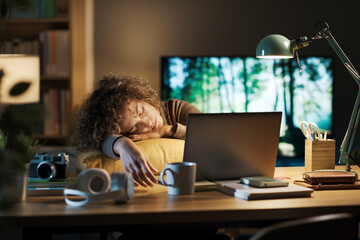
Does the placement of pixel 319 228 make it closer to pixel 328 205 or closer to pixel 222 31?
pixel 328 205

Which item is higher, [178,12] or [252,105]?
[178,12]

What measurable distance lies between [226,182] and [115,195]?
383mm

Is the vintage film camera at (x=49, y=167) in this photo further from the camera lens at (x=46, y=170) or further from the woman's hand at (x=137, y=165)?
the woman's hand at (x=137, y=165)

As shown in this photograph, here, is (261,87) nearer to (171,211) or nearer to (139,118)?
(139,118)

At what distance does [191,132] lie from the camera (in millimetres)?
1344

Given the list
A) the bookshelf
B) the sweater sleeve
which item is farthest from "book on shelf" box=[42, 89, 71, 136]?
the sweater sleeve

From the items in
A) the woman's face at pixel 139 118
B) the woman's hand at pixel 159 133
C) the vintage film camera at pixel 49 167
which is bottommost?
the vintage film camera at pixel 49 167

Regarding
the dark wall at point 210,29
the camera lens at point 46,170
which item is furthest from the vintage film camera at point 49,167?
the dark wall at point 210,29

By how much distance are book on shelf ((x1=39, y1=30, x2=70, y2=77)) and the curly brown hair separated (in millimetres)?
1398

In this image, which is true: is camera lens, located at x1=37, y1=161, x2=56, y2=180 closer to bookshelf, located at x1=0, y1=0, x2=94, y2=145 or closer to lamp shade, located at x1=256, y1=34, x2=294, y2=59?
lamp shade, located at x1=256, y1=34, x2=294, y2=59

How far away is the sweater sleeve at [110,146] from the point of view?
1587 mm

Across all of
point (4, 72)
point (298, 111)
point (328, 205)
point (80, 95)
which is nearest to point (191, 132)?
point (328, 205)

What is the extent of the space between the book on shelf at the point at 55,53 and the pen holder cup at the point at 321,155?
2.10m

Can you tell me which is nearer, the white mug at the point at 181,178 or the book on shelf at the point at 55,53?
the white mug at the point at 181,178
